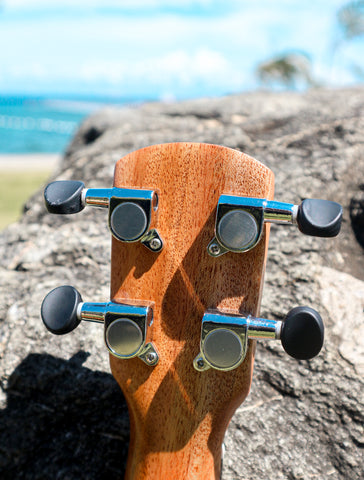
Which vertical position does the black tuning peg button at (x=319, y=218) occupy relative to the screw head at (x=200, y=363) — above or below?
above

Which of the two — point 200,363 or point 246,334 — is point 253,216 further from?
point 200,363

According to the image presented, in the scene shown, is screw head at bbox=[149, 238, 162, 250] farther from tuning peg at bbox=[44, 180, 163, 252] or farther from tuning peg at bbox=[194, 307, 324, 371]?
tuning peg at bbox=[194, 307, 324, 371]

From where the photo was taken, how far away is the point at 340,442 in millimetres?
1386

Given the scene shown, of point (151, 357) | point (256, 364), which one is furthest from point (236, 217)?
point (256, 364)

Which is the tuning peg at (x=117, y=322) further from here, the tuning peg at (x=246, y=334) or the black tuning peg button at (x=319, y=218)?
the black tuning peg button at (x=319, y=218)

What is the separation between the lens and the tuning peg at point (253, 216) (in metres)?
0.99

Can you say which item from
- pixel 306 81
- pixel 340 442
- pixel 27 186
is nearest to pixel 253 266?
pixel 340 442

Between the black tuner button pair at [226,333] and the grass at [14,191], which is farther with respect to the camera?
the grass at [14,191]

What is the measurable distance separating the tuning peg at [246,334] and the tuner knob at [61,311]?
12.5 inches

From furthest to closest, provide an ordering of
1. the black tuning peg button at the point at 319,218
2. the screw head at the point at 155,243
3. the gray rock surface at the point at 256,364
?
the gray rock surface at the point at 256,364 < the screw head at the point at 155,243 < the black tuning peg button at the point at 319,218

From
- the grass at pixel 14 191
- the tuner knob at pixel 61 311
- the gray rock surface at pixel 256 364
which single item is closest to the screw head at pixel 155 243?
the tuner knob at pixel 61 311

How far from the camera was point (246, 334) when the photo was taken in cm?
101

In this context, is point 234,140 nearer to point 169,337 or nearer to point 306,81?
point 169,337

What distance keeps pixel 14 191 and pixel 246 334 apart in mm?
7154
